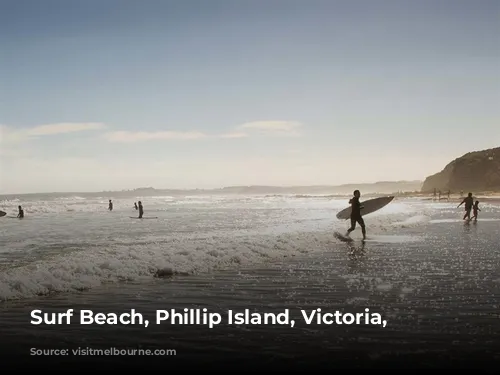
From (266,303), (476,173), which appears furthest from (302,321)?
(476,173)

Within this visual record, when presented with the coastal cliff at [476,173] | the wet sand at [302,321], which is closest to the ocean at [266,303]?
the wet sand at [302,321]

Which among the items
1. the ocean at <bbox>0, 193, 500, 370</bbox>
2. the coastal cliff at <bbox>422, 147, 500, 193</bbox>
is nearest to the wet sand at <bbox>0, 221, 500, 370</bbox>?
the ocean at <bbox>0, 193, 500, 370</bbox>

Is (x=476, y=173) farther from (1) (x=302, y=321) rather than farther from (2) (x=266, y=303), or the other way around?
(1) (x=302, y=321)

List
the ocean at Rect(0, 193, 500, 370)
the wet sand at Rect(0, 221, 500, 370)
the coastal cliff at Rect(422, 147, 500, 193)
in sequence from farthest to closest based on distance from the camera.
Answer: the coastal cliff at Rect(422, 147, 500, 193), the ocean at Rect(0, 193, 500, 370), the wet sand at Rect(0, 221, 500, 370)

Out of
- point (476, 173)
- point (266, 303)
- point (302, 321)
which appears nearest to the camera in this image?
point (302, 321)

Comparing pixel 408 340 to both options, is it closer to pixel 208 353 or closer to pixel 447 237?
pixel 208 353

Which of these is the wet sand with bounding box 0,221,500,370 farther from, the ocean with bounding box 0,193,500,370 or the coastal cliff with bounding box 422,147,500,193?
the coastal cliff with bounding box 422,147,500,193

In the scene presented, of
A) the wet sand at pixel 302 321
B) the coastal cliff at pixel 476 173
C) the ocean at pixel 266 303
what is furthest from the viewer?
the coastal cliff at pixel 476 173

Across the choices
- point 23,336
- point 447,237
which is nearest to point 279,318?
point 23,336

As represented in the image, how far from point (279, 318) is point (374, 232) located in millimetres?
19150

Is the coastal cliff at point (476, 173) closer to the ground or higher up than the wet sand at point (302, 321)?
higher up

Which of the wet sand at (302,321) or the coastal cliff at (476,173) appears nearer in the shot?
the wet sand at (302,321)

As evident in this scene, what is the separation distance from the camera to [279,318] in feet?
27.4

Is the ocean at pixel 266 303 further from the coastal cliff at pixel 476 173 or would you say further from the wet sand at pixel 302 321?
the coastal cliff at pixel 476 173
